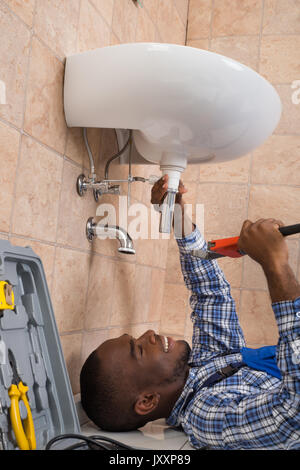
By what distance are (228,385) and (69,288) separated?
17.8 inches

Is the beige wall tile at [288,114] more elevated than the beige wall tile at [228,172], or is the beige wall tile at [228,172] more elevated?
the beige wall tile at [288,114]

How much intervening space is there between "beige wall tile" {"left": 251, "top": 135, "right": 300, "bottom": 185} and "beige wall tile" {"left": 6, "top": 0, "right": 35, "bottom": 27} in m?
1.18

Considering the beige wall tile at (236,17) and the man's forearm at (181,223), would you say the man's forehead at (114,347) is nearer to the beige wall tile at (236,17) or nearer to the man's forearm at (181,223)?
the man's forearm at (181,223)

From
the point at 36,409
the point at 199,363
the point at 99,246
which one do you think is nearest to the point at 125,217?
the point at 99,246

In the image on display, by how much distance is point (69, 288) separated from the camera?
1.20 m

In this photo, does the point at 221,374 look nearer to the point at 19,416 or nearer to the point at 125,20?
the point at 19,416

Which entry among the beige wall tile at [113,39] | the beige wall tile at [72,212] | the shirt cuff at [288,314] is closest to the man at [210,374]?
the shirt cuff at [288,314]

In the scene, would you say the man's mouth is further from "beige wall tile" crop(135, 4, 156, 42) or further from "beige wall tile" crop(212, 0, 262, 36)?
"beige wall tile" crop(212, 0, 262, 36)

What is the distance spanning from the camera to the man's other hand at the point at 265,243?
0.99 metres

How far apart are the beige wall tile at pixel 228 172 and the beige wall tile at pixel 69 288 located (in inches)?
34.2

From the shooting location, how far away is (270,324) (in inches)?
73.8

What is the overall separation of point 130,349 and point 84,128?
55cm

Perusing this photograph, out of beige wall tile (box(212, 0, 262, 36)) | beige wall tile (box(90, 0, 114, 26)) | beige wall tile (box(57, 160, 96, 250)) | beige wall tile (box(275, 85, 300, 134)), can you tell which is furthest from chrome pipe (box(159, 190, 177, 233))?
beige wall tile (box(212, 0, 262, 36))

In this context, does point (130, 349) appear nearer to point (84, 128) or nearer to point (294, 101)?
point (84, 128)
